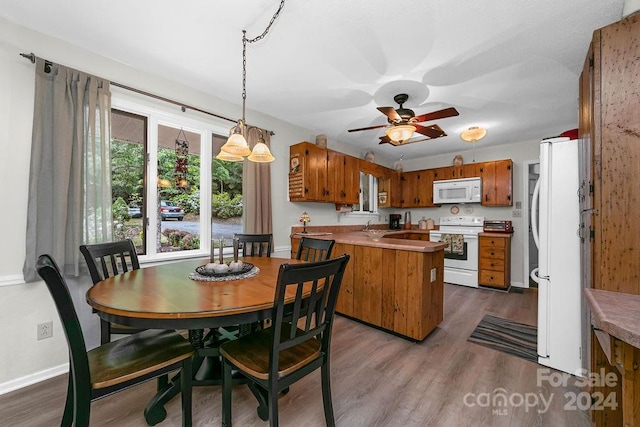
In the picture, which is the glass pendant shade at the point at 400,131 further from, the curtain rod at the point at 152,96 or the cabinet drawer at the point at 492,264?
the cabinet drawer at the point at 492,264

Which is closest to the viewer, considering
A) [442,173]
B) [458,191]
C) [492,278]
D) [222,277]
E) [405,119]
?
[222,277]

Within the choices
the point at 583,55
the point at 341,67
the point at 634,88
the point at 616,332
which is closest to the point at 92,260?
the point at 341,67

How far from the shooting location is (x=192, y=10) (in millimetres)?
1726

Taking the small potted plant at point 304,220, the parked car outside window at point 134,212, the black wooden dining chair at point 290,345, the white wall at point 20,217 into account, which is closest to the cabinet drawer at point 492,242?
the small potted plant at point 304,220

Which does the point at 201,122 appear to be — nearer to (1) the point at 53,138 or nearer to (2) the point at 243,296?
(1) the point at 53,138

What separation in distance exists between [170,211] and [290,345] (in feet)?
7.12

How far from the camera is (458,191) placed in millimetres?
4863

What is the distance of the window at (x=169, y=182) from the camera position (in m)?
2.46

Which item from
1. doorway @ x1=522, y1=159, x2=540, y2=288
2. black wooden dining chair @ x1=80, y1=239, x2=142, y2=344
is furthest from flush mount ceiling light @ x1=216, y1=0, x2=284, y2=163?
doorway @ x1=522, y1=159, x2=540, y2=288

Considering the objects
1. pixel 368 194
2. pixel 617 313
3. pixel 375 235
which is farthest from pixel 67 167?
pixel 368 194

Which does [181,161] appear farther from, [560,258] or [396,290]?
[560,258]

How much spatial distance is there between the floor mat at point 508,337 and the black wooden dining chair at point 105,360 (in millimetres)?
2594

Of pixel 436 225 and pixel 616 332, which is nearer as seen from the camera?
pixel 616 332

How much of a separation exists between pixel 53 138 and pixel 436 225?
18.7 feet
